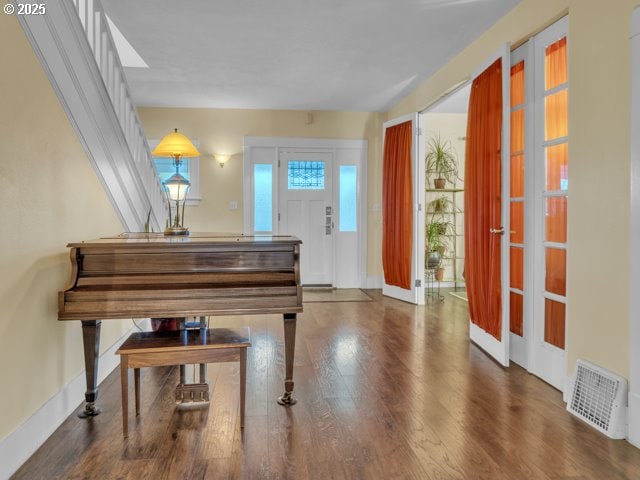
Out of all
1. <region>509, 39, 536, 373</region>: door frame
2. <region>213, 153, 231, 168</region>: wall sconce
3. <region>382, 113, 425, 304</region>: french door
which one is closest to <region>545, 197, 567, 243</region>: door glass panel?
<region>509, 39, 536, 373</region>: door frame

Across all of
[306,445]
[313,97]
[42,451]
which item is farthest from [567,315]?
[313,97]

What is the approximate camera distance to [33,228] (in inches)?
79.8

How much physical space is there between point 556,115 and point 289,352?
220 centimetres

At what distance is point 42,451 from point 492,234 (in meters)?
2.99

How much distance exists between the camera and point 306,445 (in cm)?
207

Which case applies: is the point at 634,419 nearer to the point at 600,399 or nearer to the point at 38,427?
the point at 600,399

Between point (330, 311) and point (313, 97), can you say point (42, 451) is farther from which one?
point (313, 97)

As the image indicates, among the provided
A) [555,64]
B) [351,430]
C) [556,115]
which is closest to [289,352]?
[351,430]

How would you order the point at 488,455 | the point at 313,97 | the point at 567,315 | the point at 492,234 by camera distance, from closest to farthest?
1. the point at 488,455
2. the point at 567,315
3. the point at 492,234
4. the point at 313,97

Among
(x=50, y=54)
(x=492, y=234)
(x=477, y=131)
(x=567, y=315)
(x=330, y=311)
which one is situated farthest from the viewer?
(x=330, y=311)

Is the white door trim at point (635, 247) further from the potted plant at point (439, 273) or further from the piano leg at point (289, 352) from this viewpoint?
the potted plant at point (439, 273)

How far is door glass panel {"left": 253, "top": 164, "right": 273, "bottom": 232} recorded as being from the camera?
6363 mm

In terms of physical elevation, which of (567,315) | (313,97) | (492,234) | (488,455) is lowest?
(488,455)

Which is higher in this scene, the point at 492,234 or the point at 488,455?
the point at 492,234
